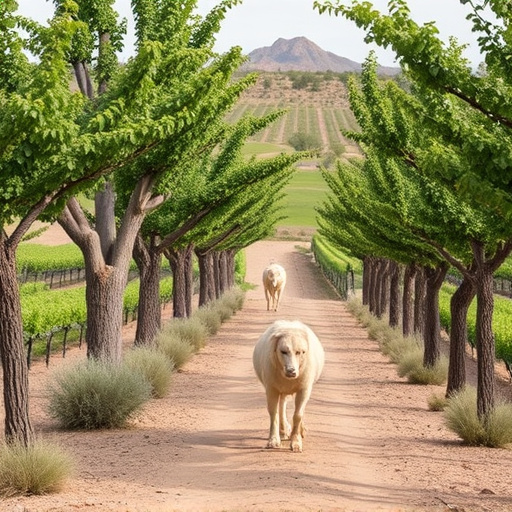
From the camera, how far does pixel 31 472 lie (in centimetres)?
945

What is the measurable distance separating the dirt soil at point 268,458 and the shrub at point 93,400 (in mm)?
Result: 273

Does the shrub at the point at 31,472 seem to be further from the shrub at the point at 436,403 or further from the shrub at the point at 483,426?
the shrub at the point at 436,403

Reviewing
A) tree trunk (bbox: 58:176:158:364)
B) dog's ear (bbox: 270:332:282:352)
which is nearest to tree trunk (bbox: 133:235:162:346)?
tree trunk (bbox: 58:176:158:364)

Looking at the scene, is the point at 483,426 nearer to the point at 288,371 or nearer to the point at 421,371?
the point at 288,371

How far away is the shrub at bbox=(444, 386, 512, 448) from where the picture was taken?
501 inches

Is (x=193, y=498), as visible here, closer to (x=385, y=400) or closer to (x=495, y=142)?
(x=495, y=142)

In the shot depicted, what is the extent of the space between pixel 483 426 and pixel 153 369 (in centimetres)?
654

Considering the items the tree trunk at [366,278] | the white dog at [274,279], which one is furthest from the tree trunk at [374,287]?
the white dog at [274,279]

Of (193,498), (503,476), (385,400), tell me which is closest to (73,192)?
(193,498)

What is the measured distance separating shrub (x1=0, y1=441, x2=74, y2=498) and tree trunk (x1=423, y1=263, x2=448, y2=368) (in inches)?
440

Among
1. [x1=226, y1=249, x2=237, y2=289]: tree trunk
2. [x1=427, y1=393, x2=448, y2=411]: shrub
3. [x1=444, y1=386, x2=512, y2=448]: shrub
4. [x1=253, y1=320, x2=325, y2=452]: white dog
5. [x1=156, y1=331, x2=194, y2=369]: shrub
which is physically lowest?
[x1=427, y1=393, x2=448, y2=411]: shrub

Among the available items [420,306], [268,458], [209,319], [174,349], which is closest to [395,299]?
[420,306]

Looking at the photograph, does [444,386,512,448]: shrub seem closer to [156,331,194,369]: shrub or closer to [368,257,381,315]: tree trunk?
[156,331,194,369]: shrub

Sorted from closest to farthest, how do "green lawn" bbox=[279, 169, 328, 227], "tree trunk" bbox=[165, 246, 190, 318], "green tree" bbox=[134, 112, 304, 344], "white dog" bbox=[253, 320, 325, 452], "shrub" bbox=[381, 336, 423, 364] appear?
1. "white dog" bbox=[253, 320, 325, 452]
2. "green tree" bbox=[134, 112, 304, 344]
3. "shrub" bbox=[381, 336, 423, 364]
4. "tree trunk" bbox=[165, 246, 190, 318]
5. "green lawn" bbox=[279, 169, 328, 227]
